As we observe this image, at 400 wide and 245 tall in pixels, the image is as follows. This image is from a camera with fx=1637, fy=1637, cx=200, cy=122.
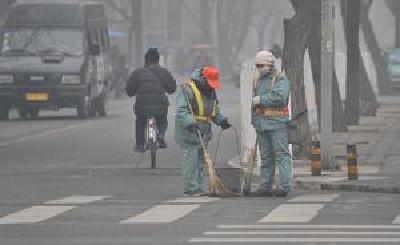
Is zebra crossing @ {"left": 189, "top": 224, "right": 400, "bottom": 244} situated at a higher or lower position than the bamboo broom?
lower

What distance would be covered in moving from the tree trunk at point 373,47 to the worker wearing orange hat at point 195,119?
37287 mm

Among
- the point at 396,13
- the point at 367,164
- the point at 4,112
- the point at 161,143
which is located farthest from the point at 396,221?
the point at 396,13

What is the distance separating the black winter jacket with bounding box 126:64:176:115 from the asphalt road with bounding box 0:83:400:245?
0.91 meters

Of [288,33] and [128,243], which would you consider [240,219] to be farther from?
[288,33]

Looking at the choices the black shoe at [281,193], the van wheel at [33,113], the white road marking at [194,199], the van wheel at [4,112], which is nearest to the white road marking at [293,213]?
the white road marking at [194,199]

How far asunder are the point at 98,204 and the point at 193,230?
3.57 m

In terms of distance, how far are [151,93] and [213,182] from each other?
6336mm


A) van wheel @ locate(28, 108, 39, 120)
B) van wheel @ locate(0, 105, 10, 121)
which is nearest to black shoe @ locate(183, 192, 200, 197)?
van wheel @ locate(0, 105, 10, 121)

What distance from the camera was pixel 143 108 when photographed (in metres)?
24.6

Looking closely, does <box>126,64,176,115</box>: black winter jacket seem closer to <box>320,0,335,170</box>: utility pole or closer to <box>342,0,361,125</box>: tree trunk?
<box>320,0,335,170</box>: utility pole

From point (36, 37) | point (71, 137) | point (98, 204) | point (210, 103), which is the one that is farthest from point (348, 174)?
point (36, 37)

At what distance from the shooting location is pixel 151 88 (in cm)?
2489

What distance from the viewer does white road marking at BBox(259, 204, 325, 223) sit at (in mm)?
15547

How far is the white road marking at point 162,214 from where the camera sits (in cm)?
1561
